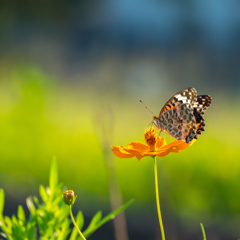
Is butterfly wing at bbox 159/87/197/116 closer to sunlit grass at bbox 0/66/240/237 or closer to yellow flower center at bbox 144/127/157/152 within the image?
yellow flower center at bbox 144/127/157/152

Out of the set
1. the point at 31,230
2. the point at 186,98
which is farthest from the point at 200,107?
the point at 31,230

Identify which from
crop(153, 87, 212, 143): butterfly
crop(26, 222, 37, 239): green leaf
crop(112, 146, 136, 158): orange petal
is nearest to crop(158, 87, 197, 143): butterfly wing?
crop(153, 87, 212, 143): butterfly

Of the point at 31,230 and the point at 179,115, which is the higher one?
the point at 179,115

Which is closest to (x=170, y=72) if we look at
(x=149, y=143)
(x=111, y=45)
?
(x=111, y=45)

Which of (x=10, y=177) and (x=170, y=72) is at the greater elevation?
(x=170, y=72)

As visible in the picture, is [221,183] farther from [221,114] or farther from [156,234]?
[221,114]

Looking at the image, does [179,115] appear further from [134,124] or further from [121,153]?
[134,124]

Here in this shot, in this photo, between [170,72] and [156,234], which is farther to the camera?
[170,72]
